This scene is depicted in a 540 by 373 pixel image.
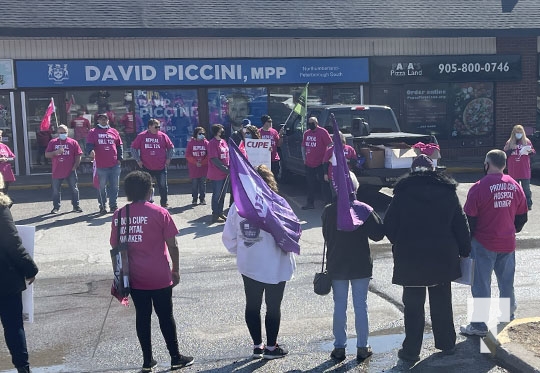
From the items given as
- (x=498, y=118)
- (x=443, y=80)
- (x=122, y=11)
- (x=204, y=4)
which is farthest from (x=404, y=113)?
(x=122, y=11)

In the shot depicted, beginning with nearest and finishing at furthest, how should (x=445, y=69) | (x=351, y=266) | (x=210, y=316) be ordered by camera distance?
(x=351, y=266) → (x=210, y=316) → (x=445, y=69)

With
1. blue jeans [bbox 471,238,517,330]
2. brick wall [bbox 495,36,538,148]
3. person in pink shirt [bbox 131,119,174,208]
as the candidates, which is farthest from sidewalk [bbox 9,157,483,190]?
blue jeans [bbox 471,238,517,330]

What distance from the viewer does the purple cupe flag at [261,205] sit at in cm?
673

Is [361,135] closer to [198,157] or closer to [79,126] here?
[198,157]

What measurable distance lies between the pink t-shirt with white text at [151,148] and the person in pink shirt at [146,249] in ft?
26.6

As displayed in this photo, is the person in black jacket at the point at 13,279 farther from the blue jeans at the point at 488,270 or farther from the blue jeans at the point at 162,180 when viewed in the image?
the blue jeans at the point at 162,180

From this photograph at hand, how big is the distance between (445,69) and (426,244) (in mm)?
16392

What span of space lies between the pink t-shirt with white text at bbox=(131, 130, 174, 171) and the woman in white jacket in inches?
310

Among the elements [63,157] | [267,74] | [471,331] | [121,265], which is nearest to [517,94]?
[267,74]

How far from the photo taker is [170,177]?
1928 centimetres

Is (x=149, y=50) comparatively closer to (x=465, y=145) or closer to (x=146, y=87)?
(x=146, y=87)

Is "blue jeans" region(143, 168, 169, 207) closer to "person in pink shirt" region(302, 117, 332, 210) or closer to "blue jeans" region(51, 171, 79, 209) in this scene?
"blue jeans" region(51, 171, 79, 209)

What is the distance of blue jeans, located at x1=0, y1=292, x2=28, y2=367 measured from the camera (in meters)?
6.25

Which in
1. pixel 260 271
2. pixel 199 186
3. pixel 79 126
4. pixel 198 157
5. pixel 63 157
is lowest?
pixel 260 271
